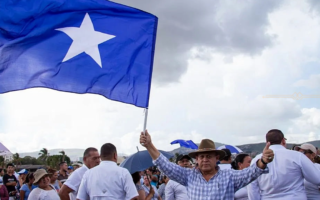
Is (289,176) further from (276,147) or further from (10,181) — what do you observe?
(10,181)

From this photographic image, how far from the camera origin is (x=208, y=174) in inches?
159

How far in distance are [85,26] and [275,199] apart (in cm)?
411

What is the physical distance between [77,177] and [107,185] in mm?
1236

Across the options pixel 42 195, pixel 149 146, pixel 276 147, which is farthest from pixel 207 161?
pixel 42 195

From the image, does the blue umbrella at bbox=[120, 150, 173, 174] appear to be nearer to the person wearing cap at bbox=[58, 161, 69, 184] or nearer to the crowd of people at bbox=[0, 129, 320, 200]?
the crowd of people at bbox=[0, 129, 320, 200]

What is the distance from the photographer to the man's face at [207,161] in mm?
4041

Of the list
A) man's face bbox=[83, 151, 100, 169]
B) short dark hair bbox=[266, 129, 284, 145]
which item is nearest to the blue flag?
man's face bbox=[83, 151, 100, 169]

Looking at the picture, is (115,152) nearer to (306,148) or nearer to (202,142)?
(202,142)

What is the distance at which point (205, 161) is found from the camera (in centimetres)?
407

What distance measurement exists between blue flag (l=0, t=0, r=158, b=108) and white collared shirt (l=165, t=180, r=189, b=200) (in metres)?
2.44

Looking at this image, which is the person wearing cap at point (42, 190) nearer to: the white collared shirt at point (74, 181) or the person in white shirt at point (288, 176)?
the white collared shirt at point (74, 181)

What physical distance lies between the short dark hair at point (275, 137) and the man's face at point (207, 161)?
1370mm

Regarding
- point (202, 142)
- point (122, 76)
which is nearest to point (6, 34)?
point (122, 76)

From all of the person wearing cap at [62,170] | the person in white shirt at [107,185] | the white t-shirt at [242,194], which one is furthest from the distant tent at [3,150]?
the white t-shirt at [242,194]
